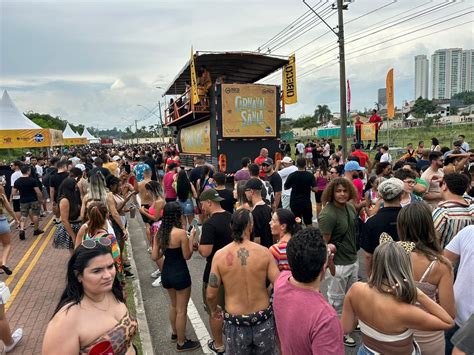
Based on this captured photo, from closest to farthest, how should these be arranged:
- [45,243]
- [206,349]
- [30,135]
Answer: [206,349], [45,243], [30,135]

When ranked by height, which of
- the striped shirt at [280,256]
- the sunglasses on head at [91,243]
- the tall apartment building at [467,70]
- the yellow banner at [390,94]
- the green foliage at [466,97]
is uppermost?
the tall apartment building at [467,70]

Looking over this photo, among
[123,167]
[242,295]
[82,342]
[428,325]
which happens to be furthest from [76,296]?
[123,167]

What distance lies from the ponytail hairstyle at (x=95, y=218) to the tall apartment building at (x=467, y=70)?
112 m

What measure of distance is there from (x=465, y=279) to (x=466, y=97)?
386 ft

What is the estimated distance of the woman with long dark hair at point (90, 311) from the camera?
69.7 inches

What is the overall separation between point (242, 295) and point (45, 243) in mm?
7146

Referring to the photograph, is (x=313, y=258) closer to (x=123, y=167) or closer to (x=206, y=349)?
(x=206, y=349)

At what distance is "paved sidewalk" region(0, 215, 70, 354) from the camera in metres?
4.26

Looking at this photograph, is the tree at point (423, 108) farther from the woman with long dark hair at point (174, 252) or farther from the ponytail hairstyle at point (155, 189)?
the woman with long dark hair at point (174, 252)

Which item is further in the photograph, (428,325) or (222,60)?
(222,60)

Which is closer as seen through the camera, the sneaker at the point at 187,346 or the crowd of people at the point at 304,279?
the crowd of people at the point at 304,279

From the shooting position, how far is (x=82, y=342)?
1.80m

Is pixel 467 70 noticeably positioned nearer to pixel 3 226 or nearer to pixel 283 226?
pixel 283 226

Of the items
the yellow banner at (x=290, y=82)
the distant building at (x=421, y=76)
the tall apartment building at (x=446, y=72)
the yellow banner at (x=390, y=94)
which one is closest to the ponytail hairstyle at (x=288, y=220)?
the yellow banner at (x=290, y=82)
